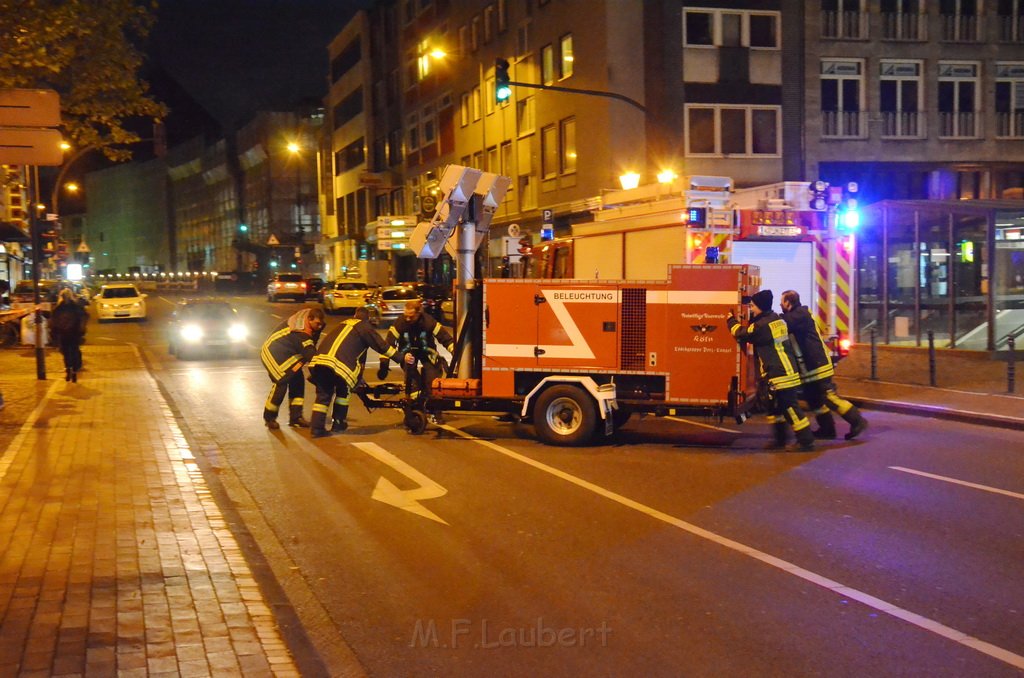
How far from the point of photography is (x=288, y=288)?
5312 centimetres

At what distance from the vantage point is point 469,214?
41.7 feet

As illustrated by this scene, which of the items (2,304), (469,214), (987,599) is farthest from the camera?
(2,304)

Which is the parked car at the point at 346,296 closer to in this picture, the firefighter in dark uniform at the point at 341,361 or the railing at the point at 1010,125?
the railing at the point at 1010,125

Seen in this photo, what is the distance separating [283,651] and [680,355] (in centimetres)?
694

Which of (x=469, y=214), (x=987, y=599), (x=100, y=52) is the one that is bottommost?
(x=987, y=599)

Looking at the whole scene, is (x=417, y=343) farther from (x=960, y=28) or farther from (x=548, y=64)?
(x=960, y=28)

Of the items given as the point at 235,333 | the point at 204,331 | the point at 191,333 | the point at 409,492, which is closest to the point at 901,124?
the point at 235,333

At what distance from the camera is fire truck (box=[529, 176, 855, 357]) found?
14.2m

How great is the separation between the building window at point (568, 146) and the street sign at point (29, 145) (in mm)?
26673

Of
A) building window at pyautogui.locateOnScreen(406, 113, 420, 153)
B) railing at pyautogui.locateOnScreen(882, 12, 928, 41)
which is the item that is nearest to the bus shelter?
railing at pyautogui.locateOnScreen(882, 12, 928, 41)

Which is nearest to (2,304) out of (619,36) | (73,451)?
(619,36)

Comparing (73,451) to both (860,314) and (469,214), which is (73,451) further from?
(860,314)

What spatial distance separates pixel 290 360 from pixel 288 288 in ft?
136

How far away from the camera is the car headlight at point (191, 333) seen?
79.0ft
